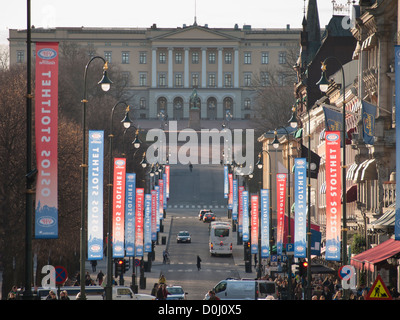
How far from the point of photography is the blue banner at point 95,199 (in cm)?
3222

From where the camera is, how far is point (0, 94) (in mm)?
46438

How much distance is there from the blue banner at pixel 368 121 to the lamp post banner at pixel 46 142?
50.3 feet

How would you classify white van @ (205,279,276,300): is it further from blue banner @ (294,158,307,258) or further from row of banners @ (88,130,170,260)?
row of banners @ (88,130,170,260)

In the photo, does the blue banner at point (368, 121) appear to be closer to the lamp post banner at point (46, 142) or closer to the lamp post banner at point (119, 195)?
the lamp post banner at point (119, 195)

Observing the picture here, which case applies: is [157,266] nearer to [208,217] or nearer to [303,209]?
[208,217]

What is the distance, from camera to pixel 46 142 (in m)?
25.5

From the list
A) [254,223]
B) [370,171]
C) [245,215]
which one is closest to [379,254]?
[370,171]

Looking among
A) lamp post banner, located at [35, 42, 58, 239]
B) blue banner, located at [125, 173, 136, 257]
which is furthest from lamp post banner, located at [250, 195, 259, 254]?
lamp post banner, located at [35, 42, 58, 239]

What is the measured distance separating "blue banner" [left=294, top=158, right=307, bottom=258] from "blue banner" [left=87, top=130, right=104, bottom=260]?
1239 cm

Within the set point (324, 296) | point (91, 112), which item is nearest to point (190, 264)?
point (91, 112)

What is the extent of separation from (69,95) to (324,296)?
5346 centimetres

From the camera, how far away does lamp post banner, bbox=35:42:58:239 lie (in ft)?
82.1

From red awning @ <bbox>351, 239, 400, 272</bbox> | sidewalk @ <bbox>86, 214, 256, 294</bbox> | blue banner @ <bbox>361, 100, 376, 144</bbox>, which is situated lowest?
sidewalk @ <bbox>86, 214, 256, 294</bbox>
